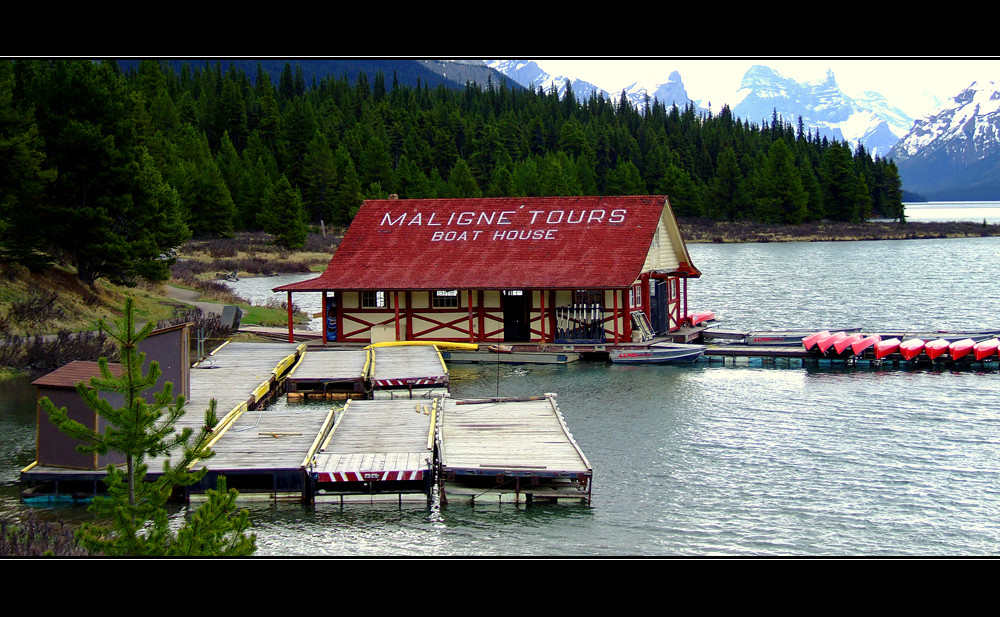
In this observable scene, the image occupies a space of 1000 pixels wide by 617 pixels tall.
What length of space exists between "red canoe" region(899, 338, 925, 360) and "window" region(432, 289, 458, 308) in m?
16.3

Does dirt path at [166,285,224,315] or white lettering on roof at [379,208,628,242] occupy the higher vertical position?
white lettering on roof at [379,208,628,242]

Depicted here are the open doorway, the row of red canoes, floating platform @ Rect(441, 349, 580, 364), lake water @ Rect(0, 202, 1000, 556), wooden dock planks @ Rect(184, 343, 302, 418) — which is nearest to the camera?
lake water @ Rect(0, 202, 1000, 556)

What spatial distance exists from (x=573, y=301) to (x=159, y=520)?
2753 cm

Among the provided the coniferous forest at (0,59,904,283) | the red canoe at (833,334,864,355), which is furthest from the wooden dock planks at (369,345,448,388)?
the red canoe at (833,334,864,355)

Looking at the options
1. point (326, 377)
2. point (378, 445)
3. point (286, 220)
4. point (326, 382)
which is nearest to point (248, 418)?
point (378, 445)

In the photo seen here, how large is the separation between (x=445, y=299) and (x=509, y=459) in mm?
19153

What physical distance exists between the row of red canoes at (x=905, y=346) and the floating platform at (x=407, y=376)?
1395 centimetres

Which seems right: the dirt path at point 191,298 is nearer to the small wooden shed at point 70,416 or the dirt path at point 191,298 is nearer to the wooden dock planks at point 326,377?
the wooden dock planks at point 326,377

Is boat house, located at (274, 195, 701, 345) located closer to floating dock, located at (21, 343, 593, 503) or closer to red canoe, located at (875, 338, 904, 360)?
red canoe, located at (875, 338, 904, 360)

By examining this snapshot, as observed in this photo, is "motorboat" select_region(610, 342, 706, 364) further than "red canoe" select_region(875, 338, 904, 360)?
Yes

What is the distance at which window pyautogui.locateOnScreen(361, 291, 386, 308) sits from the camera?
126 feet

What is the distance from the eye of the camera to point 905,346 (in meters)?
34.3

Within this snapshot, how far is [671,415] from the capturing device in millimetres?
26281

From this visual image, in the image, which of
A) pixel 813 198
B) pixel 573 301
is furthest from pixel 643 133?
pixel 573 301
